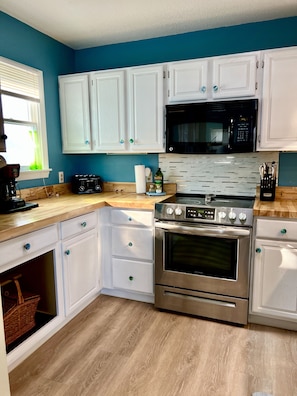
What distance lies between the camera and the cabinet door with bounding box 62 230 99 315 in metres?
2.21

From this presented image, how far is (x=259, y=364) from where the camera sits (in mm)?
Result: 1841

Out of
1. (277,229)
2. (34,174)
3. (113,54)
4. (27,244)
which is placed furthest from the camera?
(113,54)

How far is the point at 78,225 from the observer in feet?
7.53

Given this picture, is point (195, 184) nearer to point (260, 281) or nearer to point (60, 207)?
point (260, 281)

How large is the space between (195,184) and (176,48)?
51.9 inches

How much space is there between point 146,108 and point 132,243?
122 centimetres

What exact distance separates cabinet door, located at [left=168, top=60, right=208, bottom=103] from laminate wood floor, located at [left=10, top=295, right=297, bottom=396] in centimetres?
186

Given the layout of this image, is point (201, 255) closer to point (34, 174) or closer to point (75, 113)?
point (34, 174)

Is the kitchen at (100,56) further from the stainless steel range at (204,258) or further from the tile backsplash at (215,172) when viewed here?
the stainless steel range at (204,258)

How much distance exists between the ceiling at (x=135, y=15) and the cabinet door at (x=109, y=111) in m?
0.40

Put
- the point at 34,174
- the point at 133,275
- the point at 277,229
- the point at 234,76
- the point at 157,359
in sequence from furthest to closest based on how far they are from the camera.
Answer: the point at 34,174
the point at 133,275
the point at 234,76
the point at 277,229
the point at 157,359

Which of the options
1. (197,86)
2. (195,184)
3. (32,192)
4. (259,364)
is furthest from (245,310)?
(32,192)

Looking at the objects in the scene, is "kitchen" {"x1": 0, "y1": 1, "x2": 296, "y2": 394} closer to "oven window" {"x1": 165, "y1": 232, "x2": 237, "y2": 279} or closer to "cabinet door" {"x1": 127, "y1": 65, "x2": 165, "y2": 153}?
"cabinet door" {"x1": 127, "y1": 65, "x2": 165, "y2": 153}

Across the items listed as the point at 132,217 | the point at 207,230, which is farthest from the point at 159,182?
the point at 207,230
